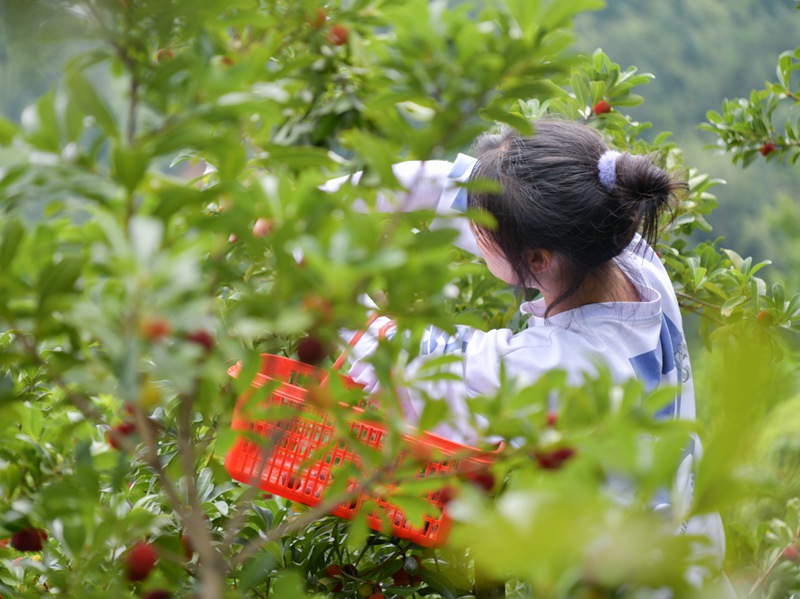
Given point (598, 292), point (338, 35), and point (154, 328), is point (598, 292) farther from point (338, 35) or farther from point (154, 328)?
point (154, 328)

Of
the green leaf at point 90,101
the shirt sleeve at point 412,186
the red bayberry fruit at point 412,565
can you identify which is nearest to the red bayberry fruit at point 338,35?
the shirt sleeve at point 412,186

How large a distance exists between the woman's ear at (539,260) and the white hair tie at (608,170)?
139 mm

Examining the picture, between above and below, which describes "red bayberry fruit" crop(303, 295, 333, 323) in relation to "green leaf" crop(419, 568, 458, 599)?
above

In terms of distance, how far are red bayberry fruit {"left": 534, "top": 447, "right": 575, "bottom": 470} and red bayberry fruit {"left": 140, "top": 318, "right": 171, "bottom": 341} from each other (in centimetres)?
34

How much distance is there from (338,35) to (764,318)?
3.47ft

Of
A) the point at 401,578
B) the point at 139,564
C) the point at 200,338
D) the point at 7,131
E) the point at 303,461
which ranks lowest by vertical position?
the point at 401,578

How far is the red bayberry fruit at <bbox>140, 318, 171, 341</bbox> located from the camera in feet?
1.90

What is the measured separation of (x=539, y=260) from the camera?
1451 mm

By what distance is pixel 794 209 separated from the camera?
1573 centimetres

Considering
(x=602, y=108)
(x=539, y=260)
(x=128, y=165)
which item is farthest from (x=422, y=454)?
(x=602, y=108)

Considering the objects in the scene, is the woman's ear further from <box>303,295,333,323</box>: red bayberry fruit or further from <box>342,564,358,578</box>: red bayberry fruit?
<box>303,295,333,323</box>: red bayberry fruit

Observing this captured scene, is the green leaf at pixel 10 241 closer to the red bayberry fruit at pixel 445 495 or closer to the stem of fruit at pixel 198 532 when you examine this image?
the stem of fruit at pixel 198 532

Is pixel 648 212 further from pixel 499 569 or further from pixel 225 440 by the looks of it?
pixel 499 569

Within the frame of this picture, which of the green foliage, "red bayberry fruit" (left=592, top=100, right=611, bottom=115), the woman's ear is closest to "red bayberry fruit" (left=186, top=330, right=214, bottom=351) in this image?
the green foliage
